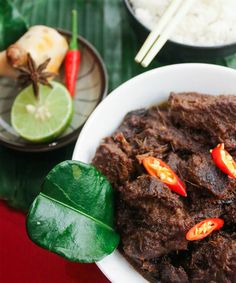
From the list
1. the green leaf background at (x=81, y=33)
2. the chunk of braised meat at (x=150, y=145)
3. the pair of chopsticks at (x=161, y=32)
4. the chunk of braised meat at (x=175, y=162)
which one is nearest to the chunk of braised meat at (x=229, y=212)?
the chunk of braised meat at (x=175, y=162)

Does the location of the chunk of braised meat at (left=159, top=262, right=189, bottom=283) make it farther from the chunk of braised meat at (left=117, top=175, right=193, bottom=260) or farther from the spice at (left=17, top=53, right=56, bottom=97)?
the spice at (left=17, top=53, right=56, bottom=97)

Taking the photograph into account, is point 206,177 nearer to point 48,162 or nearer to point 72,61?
point 48,162

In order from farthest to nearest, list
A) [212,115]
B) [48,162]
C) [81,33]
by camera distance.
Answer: [81,33] → [48,162] → [212,115]

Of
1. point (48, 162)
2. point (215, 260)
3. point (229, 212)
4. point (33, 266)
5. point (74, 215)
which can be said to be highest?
point (229, 212)

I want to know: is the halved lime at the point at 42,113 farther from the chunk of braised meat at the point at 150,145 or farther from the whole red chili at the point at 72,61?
the chunk of braised meat at the point at 150,145

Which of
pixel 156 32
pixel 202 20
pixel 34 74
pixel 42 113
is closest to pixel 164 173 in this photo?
pixel 156 32

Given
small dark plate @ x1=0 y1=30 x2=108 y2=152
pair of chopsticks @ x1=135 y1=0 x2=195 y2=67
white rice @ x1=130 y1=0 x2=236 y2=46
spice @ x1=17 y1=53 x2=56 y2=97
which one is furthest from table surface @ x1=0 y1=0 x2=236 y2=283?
pair of chopsticks @ x1=135 y1=0 x2=195 y2=67
